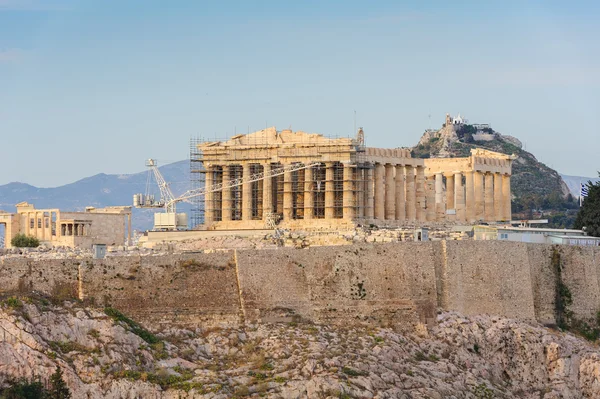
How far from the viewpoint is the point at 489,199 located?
329 ft

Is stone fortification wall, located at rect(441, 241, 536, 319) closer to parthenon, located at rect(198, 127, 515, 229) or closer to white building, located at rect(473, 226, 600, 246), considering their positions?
white building, located at rect(473, 226, 600, 246)

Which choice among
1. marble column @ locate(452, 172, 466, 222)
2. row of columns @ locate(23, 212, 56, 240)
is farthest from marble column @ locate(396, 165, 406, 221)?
row of columns @ locate(23, 212, 56, 240)

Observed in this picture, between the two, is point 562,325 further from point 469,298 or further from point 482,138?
point 482,138

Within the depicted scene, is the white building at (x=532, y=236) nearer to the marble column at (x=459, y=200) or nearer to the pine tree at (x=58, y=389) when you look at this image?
the marble column at (x=459, y=200)

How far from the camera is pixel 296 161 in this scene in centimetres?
8850

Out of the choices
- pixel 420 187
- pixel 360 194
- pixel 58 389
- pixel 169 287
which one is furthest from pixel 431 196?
pixel 58 389

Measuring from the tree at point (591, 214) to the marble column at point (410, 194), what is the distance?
11611mm

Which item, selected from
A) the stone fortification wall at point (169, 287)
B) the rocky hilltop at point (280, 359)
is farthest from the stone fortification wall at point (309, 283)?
the rocky hilltop at point (280, 359)

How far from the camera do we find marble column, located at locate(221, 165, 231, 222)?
296 ft

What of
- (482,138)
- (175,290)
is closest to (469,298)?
(175,290)

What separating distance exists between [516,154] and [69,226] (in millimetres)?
91529

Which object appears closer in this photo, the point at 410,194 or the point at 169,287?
the point at 169,287

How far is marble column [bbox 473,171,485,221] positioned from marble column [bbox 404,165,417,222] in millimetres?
6855

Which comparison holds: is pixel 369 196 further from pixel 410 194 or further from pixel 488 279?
pixel 488 279
